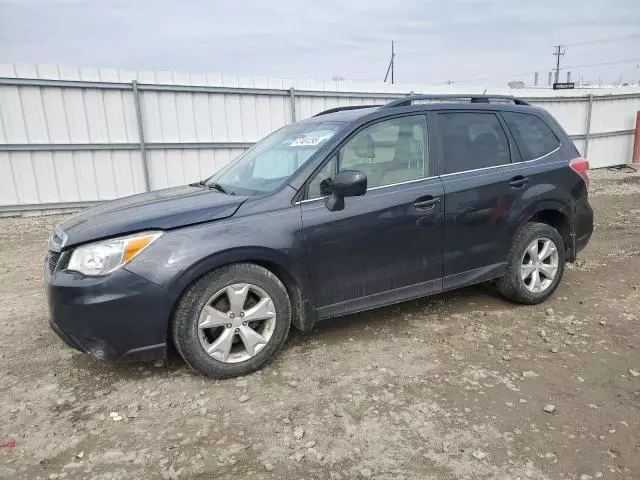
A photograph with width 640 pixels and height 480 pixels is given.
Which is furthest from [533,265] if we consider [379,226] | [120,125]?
[120,125]

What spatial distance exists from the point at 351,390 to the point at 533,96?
13.7m

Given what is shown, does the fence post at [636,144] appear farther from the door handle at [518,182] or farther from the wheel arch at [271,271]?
the wheel arch at [271,271]

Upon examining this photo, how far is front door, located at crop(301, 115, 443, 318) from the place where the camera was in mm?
3152

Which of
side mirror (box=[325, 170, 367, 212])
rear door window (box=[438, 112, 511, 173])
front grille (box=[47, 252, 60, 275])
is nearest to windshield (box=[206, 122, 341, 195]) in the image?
side mirror (box=[325, 170, 367, 212])

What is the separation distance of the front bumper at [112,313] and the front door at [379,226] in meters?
1.01

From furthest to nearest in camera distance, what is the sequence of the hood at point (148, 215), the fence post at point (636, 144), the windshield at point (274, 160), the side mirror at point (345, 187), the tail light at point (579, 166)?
1. the fence post at point (636, 144)
2. the tail light at point (579, 166)
3. the windshield at point (274, 160)
4. the side mirror at point (345, 187)
5. the hood at point (148, 215)

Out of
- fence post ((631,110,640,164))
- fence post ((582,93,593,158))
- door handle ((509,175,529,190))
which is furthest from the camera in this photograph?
fence post ((631,110,640,164))

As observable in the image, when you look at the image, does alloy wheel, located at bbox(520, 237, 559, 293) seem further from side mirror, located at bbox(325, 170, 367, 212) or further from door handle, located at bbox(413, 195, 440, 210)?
side mirror, located at bbox(325, 170, 367, 212)

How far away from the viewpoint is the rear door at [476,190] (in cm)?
363

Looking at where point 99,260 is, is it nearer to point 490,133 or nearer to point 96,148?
point 490,133

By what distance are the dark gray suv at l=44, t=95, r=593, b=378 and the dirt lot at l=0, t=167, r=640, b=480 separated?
313 millimetres

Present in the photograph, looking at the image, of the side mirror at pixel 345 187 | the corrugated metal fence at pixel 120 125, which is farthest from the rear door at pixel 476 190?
the corrugated metal fence at pixel 120 125

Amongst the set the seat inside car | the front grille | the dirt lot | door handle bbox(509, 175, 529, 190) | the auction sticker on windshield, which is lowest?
the dirt lot

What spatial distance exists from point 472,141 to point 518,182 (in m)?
0.52
